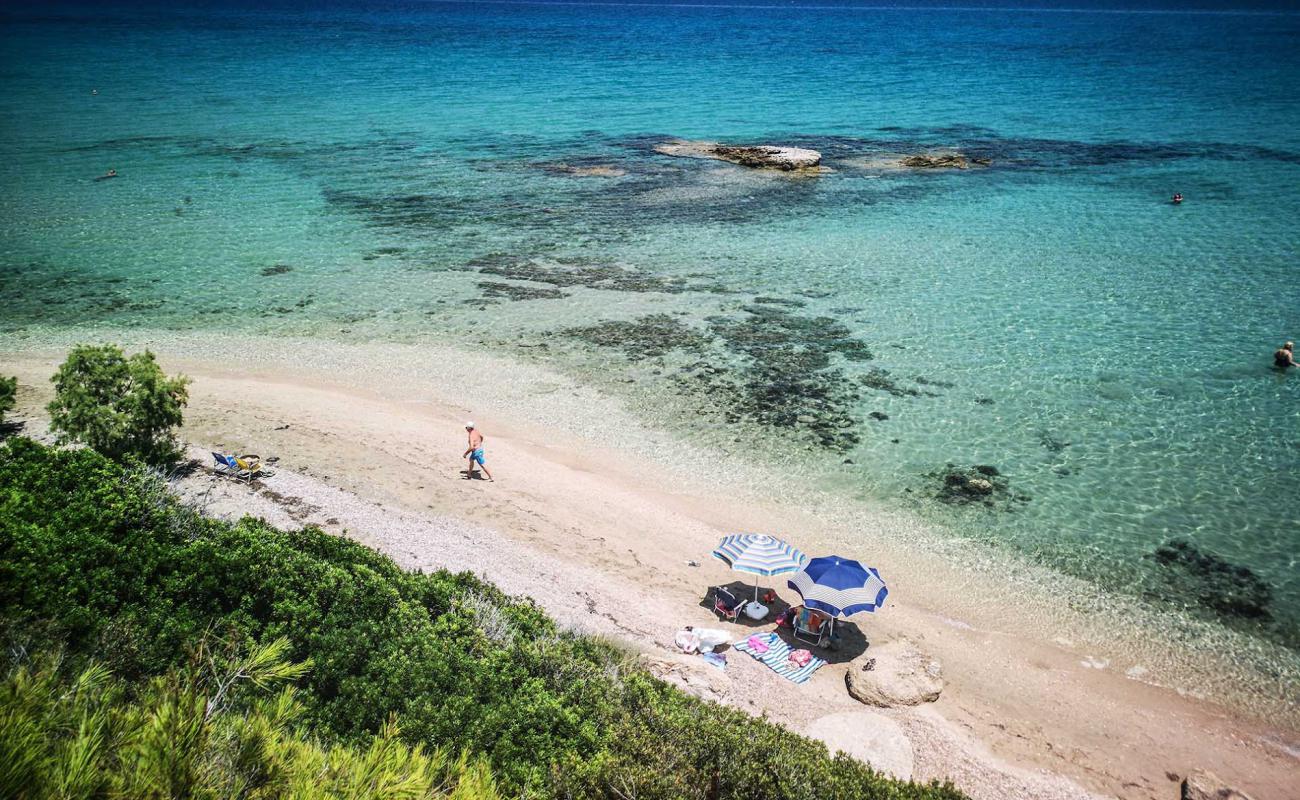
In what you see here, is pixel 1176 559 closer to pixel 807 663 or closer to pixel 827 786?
pixel 807 663

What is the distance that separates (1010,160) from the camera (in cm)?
5116

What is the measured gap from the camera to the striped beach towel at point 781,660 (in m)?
13.7

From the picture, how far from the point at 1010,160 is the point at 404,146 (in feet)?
151

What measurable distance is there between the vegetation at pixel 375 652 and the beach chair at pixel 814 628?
4078 mm

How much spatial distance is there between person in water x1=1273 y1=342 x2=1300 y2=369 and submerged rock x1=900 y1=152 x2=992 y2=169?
29387mm

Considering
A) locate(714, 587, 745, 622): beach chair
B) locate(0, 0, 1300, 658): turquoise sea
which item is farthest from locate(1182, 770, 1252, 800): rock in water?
locate(714, 587, 745, 622): beach chair

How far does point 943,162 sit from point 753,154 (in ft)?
43.8

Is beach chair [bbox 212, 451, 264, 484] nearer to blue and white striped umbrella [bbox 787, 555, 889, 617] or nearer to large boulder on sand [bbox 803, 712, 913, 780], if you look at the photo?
blue and white striped umbrella [bbox 787, 555, 889, 617]

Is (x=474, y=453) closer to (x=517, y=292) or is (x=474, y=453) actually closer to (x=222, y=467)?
(x=222, y=467)

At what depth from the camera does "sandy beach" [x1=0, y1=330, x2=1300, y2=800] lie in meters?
12.4

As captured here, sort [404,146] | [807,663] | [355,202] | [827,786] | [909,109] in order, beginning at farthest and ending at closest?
[909,109]
[404,146]
[355,202]
[807,663]
[827,786]

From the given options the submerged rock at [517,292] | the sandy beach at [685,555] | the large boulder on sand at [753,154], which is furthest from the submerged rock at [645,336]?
the large boulder on sand at [753,154]

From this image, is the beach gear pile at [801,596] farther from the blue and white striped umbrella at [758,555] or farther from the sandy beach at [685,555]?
the sandy beach at [685,555]

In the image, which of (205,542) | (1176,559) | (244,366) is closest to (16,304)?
(244,366)
